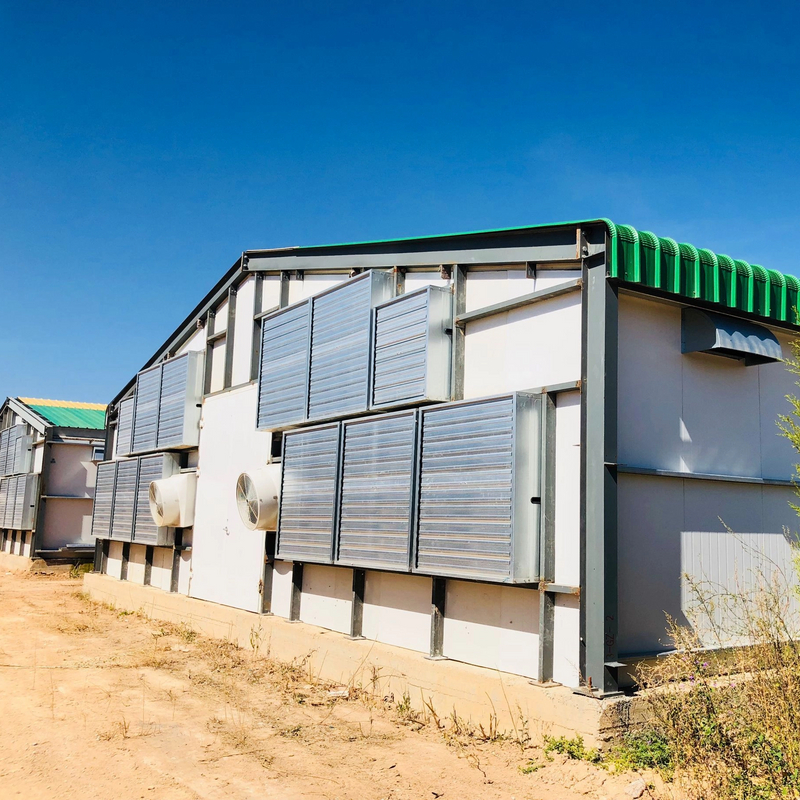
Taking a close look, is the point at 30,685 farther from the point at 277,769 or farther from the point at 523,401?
the point at 523,401

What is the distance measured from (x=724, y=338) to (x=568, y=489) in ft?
7.03

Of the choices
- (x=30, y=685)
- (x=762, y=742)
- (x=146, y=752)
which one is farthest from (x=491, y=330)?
(x=30, y=685)

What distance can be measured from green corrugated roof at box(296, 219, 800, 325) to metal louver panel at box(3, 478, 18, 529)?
21.5 m

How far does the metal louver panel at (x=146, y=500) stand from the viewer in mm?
14757

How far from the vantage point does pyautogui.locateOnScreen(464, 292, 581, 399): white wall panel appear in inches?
281

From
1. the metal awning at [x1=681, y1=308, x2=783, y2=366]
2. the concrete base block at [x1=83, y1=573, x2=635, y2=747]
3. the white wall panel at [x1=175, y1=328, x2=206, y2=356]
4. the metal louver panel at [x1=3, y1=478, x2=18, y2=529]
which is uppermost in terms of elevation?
the white wall panel at [x1=175, y1=328, x2=206, y2=356]

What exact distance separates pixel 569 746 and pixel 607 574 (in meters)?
1.35

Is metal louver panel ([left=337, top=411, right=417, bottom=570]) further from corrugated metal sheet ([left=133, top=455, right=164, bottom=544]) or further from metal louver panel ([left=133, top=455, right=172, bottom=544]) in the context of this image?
corrugated metal sheet ([left=133, top=455, right=164, bottom=544])

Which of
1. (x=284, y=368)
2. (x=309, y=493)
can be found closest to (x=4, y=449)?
(x=284, y=368)

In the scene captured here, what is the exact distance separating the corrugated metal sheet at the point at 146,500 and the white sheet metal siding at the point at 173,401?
0.43 m

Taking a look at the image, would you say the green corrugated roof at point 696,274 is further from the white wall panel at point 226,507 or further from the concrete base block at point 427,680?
the white wall panel at point 226,507

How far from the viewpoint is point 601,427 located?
6.60 meters

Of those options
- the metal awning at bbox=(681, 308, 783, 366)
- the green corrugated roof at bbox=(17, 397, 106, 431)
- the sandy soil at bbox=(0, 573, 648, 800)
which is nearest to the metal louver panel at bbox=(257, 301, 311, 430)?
the sandy soil at bbox=(0, 573, 648, 800)

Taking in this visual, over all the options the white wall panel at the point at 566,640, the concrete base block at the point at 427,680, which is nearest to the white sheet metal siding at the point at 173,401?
the concrete base block at the point at 427,680
